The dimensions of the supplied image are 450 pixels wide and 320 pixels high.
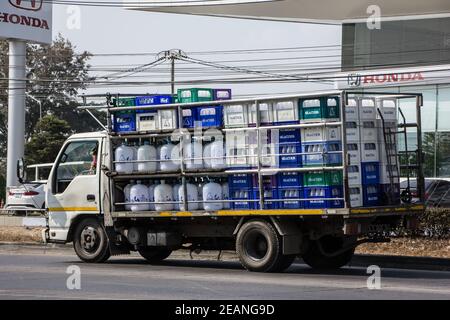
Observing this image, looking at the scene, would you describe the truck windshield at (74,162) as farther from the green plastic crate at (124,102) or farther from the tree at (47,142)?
the tree at (47,142)

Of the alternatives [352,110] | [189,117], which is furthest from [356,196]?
[189,117]

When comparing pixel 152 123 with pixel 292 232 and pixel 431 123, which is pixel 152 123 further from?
pixel 431 123

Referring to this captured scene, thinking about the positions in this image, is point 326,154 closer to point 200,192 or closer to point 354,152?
point 354,152

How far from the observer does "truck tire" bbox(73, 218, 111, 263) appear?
59.6 ft

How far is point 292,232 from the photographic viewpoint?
15.9 meters

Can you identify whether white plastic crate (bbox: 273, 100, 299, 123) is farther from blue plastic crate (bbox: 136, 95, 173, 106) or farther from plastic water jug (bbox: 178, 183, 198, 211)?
blue plastic crate (bbox: 136, 95, 173, 106)

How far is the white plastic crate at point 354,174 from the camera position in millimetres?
15336

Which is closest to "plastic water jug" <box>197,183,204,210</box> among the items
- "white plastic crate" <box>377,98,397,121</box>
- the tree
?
"white plastic crate" <box>377,98,397,121</box>

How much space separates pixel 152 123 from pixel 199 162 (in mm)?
1297

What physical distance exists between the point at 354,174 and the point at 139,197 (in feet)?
14.1

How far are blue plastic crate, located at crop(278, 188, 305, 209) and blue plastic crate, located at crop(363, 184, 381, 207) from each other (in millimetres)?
1069

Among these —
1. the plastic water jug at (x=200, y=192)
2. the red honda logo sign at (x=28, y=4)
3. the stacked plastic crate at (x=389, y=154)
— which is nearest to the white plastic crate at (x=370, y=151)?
the stacked plastic crate at (x=389, y=154)
